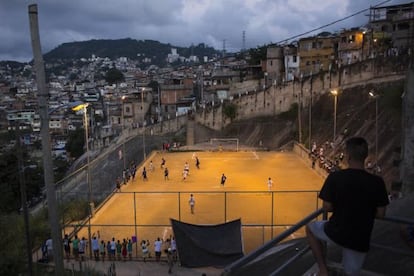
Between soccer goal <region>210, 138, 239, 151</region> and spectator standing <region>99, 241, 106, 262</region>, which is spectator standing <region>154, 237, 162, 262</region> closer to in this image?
spectator standing <region>99, 241, 106, 262</region>

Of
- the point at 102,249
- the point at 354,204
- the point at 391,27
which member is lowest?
the point at 102,249

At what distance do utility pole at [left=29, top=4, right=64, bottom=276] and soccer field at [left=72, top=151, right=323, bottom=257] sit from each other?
1100 centimetres

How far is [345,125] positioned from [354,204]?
45.9 m

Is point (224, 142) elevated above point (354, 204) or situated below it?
below

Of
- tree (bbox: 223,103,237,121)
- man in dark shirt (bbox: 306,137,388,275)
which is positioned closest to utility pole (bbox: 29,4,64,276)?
man in dark shirt (bbox: 306,137,388,275)

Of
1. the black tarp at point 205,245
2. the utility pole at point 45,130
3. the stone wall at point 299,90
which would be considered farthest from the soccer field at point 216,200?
the stone wall at point 299,90

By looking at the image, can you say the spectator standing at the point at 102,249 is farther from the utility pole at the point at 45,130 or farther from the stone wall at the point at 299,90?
the stone wall at the point at 299,90

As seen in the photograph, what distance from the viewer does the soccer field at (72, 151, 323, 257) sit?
22328 mm

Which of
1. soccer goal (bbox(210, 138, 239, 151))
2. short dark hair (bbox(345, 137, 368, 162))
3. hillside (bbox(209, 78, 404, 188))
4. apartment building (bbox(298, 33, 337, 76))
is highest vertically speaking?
apartment building (bbox(298, 33, 337, 76))

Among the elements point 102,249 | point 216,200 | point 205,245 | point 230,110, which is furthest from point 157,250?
point 230,110

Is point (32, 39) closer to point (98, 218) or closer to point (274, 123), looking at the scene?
point (98, 218)

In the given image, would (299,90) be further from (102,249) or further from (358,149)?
(358,149)

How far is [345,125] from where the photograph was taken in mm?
47188

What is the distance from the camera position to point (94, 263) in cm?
1841
